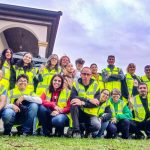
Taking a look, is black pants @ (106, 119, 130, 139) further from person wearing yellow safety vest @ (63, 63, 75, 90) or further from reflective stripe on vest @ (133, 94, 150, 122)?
person wearing yellow safety vest @ (63, 63, 75, 90)

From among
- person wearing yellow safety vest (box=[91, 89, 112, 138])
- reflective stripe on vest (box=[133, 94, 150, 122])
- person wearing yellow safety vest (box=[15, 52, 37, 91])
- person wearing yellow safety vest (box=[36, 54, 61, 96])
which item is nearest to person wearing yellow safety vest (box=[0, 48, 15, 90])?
person wearing yellow safety vest (box=[15, 52, 37, 91])

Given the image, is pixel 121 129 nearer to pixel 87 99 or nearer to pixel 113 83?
pixel 87 99

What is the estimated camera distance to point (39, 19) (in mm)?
15430

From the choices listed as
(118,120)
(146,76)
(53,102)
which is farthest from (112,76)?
(53,102)

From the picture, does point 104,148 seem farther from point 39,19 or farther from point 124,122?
point 39,19

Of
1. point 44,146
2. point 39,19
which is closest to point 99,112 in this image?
point 44,146

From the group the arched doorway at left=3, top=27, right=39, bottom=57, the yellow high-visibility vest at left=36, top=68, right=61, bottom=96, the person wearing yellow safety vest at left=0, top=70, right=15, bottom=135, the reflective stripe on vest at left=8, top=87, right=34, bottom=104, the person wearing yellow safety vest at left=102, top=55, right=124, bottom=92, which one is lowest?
the person wearing yellow safety vest at left=0, top=70, right=15, bottom=135

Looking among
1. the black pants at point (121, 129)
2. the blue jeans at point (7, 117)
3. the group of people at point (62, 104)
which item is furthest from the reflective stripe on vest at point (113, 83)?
the blue jeans at point (7, 117)

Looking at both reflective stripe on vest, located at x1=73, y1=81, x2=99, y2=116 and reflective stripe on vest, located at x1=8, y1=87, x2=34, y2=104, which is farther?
reflective stripe on vest, located at x1=73, y1=81, x2=99, y2=116

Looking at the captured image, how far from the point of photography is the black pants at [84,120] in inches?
236

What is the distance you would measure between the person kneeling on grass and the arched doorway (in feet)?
39.5

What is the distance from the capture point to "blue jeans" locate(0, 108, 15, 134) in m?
5.80

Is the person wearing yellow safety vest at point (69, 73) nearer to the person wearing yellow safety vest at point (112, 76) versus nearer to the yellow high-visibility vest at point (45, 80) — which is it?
the yellow high-visibility vest at point (45, 80)

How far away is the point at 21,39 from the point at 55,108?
15214 millimetres
